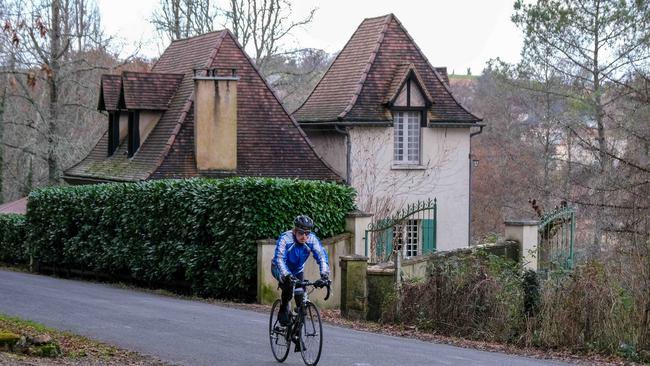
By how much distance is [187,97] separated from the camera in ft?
113

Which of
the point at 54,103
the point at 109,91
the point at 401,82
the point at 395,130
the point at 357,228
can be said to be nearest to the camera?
the point at 357,228

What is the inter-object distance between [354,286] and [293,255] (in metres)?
7.40

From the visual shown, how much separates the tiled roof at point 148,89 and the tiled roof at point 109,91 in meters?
1.48

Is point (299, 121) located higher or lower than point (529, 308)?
higher

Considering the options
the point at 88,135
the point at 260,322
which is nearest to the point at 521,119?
the point at 88,135

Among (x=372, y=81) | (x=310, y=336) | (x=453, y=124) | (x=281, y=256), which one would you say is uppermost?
(x=372, y=81)

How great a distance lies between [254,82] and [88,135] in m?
24.9

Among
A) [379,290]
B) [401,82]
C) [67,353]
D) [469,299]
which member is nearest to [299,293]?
[67,353]

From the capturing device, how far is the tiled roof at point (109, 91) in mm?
37594

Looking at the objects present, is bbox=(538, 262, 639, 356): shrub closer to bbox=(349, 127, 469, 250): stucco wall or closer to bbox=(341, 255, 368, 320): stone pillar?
bbox=(341, 255, 368, 320): stone pillar

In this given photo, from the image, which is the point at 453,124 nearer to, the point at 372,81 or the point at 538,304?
the point at 372,81

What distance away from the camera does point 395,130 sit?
36.8 metres

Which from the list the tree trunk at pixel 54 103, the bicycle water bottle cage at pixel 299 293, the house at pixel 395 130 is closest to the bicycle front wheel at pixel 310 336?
the bicycle water bottle cage at pixel 299 293

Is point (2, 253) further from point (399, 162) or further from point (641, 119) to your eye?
point (641, 119)
